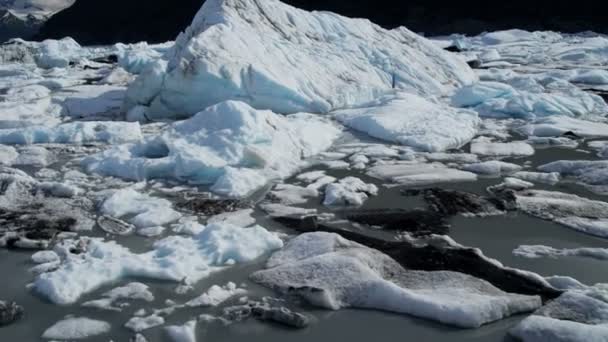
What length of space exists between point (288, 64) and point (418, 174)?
338cm

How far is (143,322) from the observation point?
2.59 m

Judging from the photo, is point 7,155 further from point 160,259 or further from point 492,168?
point 492,168

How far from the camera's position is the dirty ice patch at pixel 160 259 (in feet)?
9.48

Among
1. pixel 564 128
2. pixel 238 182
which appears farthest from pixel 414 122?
pixel 238 182

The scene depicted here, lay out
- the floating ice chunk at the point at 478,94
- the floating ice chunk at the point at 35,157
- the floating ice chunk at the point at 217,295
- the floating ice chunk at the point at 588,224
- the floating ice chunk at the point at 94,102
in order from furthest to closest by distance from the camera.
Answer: the floating ice chunk at the point at 478,94 → the floating ice chunk at the point at 94,102 → the floating ice chunk at the point at 35,157 → the floating ice chunk at the point at 588,224 → the floating ice chunk at the point at 217,295

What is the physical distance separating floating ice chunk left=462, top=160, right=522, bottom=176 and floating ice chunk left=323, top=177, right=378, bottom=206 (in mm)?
971

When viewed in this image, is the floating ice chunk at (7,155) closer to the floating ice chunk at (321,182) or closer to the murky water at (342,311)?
the murky water at (342,311)

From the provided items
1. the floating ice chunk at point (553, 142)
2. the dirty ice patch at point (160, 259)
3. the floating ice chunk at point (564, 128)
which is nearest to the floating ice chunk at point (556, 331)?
the dirty ice patch at point (160, 259)

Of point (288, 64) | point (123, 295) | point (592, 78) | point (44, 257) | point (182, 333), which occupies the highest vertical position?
point (592, 78)

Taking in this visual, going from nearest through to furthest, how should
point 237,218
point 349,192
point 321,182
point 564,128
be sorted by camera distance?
point 237,218, point 349,192, point 321,182, point 564,128

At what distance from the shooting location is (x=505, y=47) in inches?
685

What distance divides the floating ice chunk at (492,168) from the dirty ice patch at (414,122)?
667 millimetres

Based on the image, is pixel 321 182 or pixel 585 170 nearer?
pixel 321 182

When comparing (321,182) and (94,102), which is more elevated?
(321,182)
